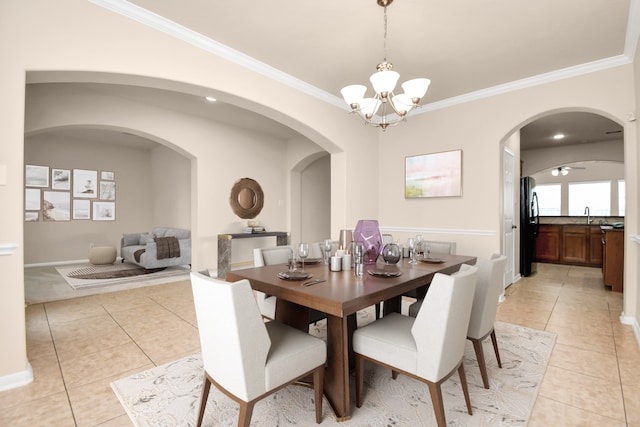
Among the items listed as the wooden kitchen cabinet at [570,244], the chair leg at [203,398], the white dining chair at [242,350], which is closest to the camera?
the white dining chair at [242,350]

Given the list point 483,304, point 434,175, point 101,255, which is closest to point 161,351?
point 483,304

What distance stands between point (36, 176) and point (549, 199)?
43.1 feet

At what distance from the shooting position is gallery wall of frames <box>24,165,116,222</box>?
670 centimetres

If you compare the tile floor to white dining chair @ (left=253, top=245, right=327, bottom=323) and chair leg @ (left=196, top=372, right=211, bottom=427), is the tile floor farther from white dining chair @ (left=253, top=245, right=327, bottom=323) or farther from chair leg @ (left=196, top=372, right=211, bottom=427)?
white dining chair @ (left=253, top=245, right=327, bottom=323)

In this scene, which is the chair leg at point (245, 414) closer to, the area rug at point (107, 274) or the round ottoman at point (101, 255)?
the area rug at point (107, 274)

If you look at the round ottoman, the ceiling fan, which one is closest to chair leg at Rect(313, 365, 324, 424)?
the round ottoman

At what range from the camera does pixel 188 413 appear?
5.80ft

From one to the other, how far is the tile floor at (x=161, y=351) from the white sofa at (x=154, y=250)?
1213 millimetres

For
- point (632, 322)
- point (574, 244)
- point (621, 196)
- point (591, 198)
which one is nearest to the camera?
point (632, 322)

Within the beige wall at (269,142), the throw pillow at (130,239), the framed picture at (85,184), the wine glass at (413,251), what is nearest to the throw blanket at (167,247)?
the beige wall at (269,142)

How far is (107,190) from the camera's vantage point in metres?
7.69

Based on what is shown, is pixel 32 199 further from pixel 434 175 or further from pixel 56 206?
pixel 434 175

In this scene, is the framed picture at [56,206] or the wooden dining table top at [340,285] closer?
the wooden dining table top at [340,285]

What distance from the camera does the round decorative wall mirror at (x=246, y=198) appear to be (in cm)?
572
